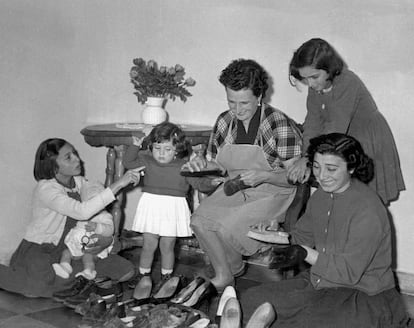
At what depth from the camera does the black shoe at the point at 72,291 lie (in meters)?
3.41

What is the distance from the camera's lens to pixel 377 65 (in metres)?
3.78

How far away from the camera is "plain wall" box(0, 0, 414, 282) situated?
3777 millimetres

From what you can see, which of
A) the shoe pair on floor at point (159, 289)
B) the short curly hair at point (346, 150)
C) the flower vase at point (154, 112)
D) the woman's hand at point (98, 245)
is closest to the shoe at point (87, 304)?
the shoe pair on floor at point (159, 289)

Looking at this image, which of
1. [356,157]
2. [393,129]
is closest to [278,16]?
[393,129]

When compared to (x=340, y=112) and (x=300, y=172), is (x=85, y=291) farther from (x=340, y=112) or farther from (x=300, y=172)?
(x=340, y=112)

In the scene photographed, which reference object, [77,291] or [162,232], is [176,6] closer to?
[162,232]

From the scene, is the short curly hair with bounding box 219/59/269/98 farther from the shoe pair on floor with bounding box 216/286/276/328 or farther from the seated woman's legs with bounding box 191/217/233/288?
the shoe pair on floor with bounding box 216/286/276/328

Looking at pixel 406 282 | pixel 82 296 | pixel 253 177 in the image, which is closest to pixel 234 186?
pixel 253 177

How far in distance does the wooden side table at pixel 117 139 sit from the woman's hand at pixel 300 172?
883 millimetres

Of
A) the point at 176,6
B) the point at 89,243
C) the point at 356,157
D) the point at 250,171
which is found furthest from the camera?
the point at 176,6

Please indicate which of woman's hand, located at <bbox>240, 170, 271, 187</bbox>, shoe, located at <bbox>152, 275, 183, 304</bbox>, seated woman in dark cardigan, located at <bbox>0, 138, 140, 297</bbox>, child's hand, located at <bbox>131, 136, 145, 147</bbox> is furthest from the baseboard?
child's hand, located at <bbox>131, 136, 145, 147</bbox>

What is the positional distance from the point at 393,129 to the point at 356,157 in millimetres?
956

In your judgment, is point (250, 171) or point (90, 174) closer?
point (250, 171)

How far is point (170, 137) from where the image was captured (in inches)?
145
